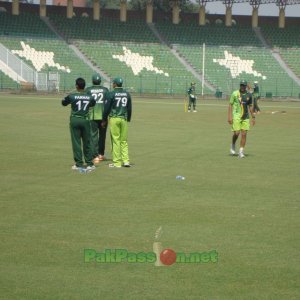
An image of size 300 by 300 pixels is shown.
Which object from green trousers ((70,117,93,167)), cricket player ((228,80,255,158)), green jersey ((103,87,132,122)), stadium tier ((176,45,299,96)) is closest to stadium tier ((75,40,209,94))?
stadium tier ((176,45,299,96))

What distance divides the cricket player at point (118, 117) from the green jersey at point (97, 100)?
0.77 meters

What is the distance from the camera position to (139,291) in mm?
7703

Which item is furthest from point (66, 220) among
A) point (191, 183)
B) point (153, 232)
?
point (191, 183)

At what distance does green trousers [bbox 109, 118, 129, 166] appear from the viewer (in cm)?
1748

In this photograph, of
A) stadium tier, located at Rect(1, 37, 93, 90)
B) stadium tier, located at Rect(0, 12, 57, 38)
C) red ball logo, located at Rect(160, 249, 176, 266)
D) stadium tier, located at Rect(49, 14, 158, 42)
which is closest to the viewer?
red ball logo, located at Rect(160, 249, 176, 266)

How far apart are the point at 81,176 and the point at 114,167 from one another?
71.9 inches

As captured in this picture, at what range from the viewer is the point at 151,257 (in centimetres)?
895

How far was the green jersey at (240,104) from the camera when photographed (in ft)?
68.2

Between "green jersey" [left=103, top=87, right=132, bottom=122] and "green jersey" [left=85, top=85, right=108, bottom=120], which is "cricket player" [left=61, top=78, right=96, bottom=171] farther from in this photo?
"green jersey" [left=85, top=85, right=108, bottom=120]

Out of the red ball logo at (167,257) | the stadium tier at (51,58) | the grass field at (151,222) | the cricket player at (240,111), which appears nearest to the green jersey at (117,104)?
the grass field at (151,222)

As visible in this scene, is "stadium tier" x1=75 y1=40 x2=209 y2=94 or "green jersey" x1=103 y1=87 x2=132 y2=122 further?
"stadium tier" x1=75 y1=40 x2=209 y2=94

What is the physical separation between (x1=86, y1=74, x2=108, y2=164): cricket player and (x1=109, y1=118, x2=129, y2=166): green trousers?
0.79 metres

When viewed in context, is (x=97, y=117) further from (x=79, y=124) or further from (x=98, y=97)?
(x=79, y=124)

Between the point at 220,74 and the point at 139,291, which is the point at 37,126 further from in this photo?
the point at 220,74
